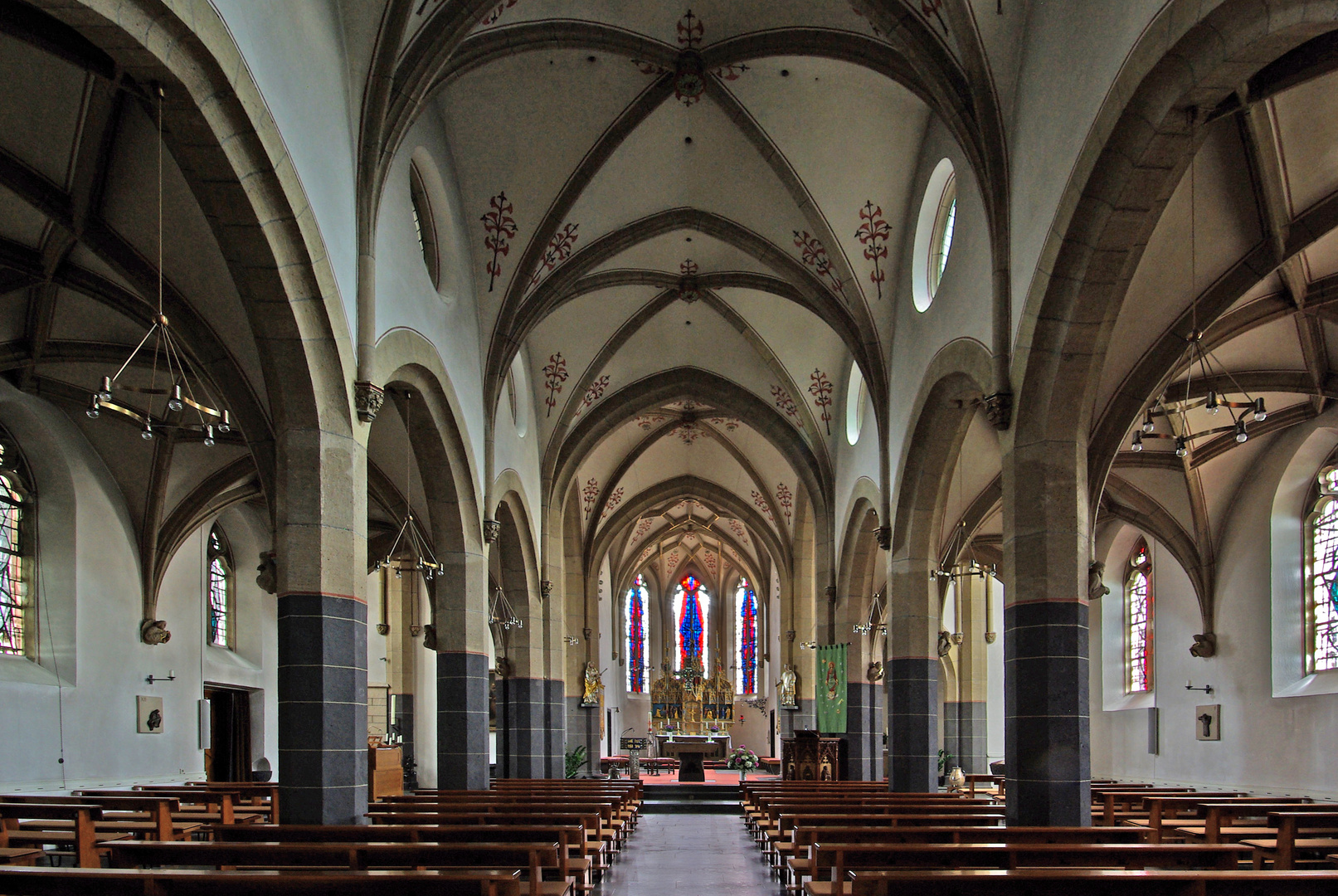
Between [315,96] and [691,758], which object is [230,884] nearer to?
[315,96]

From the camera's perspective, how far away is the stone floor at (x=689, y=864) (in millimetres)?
10992

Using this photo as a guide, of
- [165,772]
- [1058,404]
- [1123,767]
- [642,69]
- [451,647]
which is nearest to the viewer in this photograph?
[1058,404]

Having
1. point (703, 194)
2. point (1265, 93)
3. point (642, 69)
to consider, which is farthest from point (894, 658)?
point (1265, 93)

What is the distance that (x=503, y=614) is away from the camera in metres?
22.8

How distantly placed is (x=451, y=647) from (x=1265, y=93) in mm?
11891

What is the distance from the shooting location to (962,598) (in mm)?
28922

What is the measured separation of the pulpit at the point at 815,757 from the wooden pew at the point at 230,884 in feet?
53.1

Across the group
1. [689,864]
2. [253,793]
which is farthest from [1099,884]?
[253,793]

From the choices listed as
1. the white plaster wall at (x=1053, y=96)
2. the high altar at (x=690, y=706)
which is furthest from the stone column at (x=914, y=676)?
the high altar at (x=690, y=706)

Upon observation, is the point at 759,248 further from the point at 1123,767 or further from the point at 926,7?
the point at 1123,767

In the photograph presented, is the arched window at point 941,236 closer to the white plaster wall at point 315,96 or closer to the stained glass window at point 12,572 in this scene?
the white plaster wall at point 315,96

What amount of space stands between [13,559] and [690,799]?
14298 mm

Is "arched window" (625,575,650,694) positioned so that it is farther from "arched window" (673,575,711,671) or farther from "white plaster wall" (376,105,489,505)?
"white plaster wall" (376,105,489,505)

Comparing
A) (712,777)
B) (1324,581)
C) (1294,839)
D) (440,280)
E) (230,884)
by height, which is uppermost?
(440,280)
